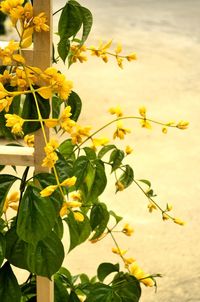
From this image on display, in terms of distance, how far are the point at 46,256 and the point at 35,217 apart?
0.35 ft

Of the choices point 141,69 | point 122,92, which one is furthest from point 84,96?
point 141,69

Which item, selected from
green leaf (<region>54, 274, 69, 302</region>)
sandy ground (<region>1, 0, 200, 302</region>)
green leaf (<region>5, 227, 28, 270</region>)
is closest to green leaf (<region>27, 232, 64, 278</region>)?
green leaf (<region>5, 227, 28, 270</region>)

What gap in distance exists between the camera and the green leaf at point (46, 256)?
125 cm

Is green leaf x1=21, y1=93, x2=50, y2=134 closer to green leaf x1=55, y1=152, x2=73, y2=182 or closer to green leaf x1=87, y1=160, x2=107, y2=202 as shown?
green leaf x1=55, y1=152, x2=73, y2=182

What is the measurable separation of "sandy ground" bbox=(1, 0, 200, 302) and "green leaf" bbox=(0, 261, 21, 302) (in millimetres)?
1451

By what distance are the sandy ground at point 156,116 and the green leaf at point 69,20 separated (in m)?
1.66

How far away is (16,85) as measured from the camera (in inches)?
47.0

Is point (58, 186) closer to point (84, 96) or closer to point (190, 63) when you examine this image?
point (84, 96)

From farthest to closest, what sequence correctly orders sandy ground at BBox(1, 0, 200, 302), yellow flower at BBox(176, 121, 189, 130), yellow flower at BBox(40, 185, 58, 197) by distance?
sandy ground at BBox(1, 0, 200, 302) < yellow flower at BBox(176, 121, 189, 130) < yellow flower at BBox(40, 185, 58, 197)

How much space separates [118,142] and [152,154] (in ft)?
0.68

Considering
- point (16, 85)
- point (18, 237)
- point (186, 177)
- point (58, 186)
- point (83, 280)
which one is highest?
point (16, 85)

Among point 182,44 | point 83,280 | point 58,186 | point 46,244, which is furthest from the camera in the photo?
point 182,44

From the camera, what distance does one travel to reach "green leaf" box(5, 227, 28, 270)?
4.21 feet

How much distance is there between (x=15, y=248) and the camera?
1286 mm
